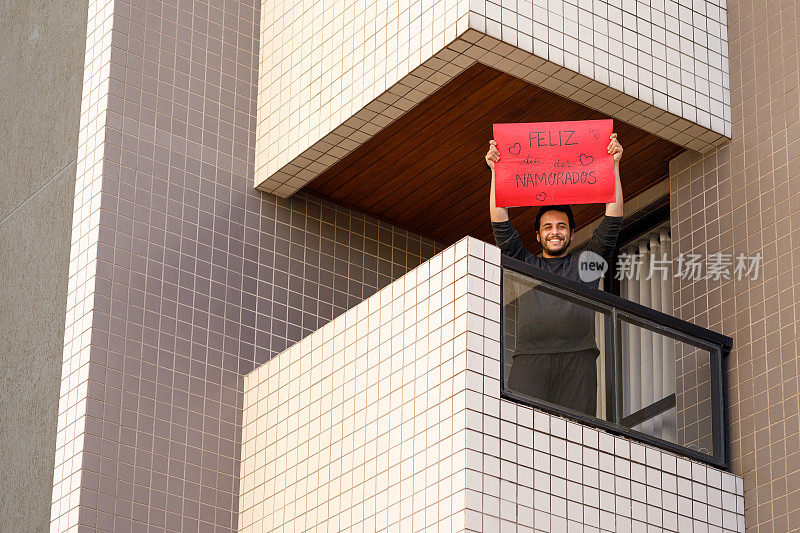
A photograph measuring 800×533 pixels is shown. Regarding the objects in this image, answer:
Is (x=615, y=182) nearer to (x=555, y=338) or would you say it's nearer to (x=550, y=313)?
(x=550, y=313)

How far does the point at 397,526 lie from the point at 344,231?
394cm

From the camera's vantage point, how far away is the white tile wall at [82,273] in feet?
36.7

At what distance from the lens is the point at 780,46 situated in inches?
456

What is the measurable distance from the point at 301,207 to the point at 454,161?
4.51 ft

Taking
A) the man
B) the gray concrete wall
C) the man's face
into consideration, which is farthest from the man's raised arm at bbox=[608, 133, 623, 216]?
the gray concrete wall

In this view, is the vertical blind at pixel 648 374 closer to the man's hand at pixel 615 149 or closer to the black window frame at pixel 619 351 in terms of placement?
the black window frame at pixel 619 351

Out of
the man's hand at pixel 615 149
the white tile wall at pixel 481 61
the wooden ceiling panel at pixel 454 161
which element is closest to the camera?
the man's hand at pixel 615 149

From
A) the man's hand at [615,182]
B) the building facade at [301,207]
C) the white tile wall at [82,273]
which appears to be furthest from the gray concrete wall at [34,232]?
the man's hand at [615,182]

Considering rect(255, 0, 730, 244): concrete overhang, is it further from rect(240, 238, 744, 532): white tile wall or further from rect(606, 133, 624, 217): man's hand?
rect(240, 238, 744, 532): white tile wall

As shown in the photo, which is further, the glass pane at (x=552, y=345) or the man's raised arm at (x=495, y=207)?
the man's raised arm at (x=495, y=207)

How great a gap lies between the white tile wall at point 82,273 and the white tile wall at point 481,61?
1.41m

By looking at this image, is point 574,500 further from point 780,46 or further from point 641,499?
point 780,46

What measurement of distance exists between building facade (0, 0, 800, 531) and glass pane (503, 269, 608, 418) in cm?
25

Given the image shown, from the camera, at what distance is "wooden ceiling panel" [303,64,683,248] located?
1188 cm
